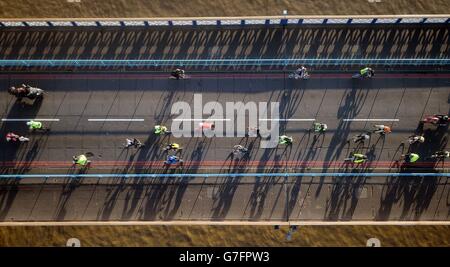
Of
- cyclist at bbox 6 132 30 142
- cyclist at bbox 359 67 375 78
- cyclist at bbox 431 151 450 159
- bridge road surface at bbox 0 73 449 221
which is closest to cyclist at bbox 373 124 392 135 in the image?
bridge road surface at bbox 0 73 449 221

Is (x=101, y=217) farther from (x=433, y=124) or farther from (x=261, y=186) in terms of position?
(x=433, y=124)

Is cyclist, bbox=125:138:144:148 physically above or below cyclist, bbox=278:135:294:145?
below

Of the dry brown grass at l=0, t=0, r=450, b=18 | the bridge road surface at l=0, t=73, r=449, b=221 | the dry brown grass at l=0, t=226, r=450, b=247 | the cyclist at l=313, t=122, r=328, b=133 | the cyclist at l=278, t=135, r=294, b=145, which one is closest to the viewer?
the dry brown grass at l=0, t=226, r=450, b=247

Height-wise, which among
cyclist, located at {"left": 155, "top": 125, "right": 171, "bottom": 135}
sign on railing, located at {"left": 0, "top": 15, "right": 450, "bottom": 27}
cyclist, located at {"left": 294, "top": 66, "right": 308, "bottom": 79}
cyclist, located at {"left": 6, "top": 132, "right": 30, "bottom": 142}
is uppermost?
sign on railing, located at {"left": 0, "top": 15, "right": 450, "bottom": 27}

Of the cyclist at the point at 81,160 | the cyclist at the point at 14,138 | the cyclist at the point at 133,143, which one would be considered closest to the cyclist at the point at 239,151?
the cyclist at the point at 133,143

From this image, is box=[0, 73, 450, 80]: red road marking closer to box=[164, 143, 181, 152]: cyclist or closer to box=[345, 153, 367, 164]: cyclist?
box=[164, 143, 181, 152]: cyclist

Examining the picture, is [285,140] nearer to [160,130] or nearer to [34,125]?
[160,130]

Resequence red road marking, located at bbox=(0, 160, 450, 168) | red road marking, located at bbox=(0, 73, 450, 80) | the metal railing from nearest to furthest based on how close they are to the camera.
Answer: red road marking, located at bbox=(0, 160, 450, 168)
the metal railing
red road marking, located at bbox=(0, 73, 450, 80)

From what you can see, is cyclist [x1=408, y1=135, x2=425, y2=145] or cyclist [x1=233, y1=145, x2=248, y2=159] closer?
cyclist [x1=408, y1=135, x2=425, y2=145]
